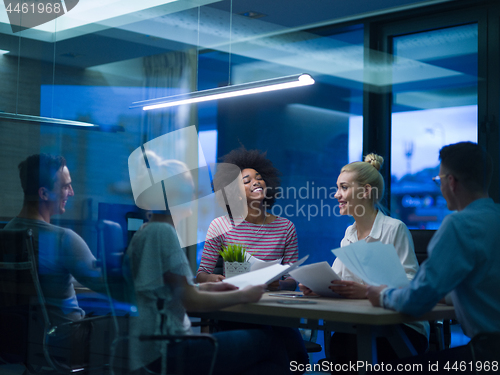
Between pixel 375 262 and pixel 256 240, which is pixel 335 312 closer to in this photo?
pixel 375 262

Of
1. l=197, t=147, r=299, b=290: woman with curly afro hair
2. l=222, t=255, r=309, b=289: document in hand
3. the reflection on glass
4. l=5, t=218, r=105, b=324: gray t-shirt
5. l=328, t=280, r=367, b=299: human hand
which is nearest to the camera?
l=222, t=255, r=309, b=289: document in hand

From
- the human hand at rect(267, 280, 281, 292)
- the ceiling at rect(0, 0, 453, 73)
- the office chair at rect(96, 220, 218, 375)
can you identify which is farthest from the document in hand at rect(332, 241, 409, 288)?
the ceiling at rect(0, 0, 453, 73)

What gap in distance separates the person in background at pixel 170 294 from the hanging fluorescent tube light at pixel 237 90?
1.05 metres

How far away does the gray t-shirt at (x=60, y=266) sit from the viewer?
6.79ft

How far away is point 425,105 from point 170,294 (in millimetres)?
3360

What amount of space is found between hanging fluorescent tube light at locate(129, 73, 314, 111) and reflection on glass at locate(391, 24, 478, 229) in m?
1.71

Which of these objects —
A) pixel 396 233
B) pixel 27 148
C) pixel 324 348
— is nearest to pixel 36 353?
pixel 27 148

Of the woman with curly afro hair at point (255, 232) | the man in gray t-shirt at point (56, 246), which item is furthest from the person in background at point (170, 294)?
the woman with curly afro hair at point (255, 232)

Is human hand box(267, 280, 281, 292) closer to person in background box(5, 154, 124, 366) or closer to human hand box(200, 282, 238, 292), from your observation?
human hand box(200, 282, 238, 292)

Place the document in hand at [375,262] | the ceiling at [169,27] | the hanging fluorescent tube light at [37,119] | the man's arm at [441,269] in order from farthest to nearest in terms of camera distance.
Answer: the ceiling at [169,27] → the hanging fluorescent tube light at [37,119] → the document in hand at [375,262] → the man's arm at [441,269]

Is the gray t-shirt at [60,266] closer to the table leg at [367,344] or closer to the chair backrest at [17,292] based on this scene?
the chair backrest at [17,292]

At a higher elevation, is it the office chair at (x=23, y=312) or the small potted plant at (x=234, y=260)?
the small potted plant at (x=234, y=260)

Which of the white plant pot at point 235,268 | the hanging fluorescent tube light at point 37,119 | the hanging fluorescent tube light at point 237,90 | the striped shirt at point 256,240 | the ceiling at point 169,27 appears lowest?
the white plant pot at point 235,268

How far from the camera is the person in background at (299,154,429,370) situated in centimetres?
198
